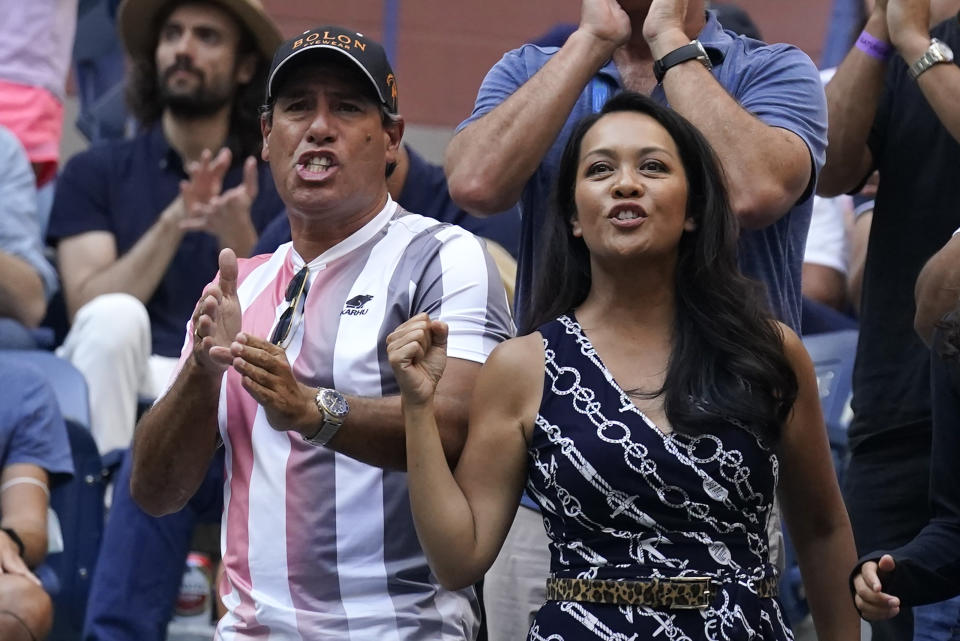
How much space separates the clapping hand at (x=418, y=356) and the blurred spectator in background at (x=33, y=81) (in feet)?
11.7

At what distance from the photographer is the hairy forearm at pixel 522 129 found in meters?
3.21

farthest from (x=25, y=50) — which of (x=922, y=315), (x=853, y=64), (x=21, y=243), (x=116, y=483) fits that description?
(x=922, y=315)

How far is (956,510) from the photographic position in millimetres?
3143

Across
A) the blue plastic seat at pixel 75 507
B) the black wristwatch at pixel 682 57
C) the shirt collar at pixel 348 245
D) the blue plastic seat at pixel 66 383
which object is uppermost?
the black wristwatch at pixel 682 57

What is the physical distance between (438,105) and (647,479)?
6.20 m

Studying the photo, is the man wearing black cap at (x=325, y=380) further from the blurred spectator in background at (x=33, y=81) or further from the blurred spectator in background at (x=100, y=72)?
the blurred spectator in background at (x=100, y=72)

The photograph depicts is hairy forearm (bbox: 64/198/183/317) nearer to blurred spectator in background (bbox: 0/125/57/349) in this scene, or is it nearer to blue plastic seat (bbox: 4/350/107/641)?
blurred spectator in background (bbox: 0/125/57/349)

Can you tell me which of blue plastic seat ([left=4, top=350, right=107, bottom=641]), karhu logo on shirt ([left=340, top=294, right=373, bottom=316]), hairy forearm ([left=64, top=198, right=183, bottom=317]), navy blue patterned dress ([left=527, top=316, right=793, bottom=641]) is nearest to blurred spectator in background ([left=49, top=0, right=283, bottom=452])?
hairy forearm ([left=64, top=198, right=183, bottom=317])

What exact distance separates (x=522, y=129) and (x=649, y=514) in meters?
0.86

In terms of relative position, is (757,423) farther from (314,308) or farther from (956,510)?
(314,308)

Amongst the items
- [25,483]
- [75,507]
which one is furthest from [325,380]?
[75,507]

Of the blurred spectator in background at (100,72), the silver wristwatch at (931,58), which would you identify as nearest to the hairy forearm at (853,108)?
the silver wristwatch at (931,58)

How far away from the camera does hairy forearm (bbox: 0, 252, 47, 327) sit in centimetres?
546

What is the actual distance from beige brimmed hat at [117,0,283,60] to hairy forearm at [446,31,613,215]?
2936 millimetres
